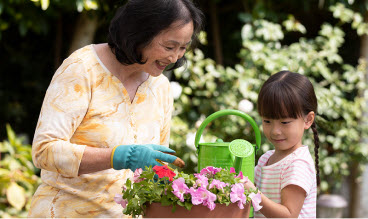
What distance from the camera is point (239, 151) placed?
1.35 metres

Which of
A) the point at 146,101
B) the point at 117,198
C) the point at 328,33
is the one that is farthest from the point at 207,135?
the point at 117,198

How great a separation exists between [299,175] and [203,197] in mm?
534

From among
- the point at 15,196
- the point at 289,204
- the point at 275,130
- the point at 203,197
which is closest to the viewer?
the point at 203,197

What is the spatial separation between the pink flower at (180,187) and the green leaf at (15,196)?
8.32 feet

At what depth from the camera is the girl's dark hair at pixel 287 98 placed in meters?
1.63

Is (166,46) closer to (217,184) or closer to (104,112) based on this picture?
(104,112)

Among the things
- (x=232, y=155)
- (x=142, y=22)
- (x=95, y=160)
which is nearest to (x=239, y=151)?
(x=232, y=155)

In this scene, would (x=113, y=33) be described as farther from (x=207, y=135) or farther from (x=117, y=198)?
(x=207, y=135)

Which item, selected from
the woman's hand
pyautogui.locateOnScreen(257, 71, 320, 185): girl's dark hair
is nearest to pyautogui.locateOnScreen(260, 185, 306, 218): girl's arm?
pyautogui.locateOnScreen(257, 71, 320, 185): girl's dark hair

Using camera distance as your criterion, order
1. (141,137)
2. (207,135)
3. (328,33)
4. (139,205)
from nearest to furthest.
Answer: (139,205)
(141,137)
(207,135)
(328,33)

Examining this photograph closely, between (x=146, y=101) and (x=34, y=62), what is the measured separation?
10.8ft

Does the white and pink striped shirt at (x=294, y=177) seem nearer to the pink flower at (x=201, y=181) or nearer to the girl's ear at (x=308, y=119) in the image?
the girl's ear at (x=308, y=119)

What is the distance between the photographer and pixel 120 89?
159 cm

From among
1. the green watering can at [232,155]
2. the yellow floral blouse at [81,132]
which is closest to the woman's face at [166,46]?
the yellow floral blouse at [81,132]
